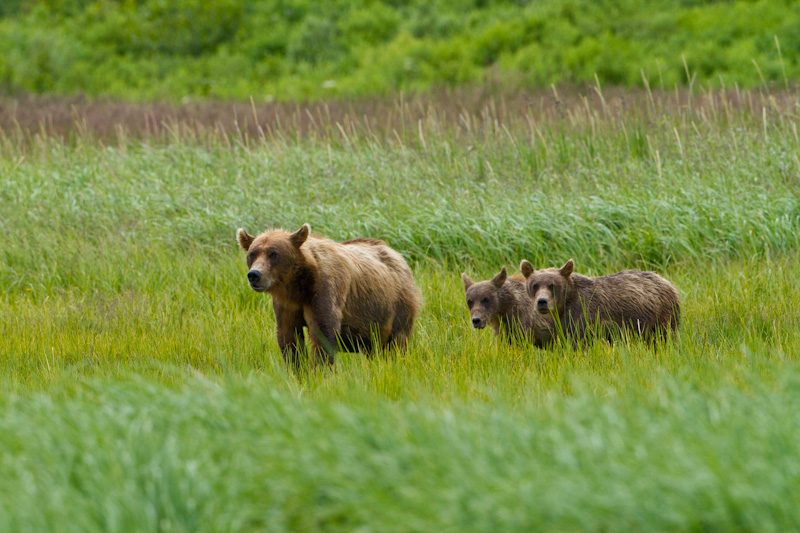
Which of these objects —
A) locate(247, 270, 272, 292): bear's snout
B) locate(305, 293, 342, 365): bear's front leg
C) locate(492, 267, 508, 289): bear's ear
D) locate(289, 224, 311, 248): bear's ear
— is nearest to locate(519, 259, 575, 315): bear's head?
locate(492, 267, 508, 289): bear's ear

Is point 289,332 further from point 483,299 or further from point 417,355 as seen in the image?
point 483,299

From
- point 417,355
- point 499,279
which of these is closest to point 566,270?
point 499,279

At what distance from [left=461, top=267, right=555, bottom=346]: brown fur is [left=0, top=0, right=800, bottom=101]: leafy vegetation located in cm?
1563

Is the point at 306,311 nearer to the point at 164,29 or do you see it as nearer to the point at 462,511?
the point at 462,511

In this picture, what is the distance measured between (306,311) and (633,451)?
304 centimetres

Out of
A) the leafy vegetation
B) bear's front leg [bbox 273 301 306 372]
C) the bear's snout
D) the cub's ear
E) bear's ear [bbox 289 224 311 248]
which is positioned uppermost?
bear's ear [bbox 289 224 311 248]

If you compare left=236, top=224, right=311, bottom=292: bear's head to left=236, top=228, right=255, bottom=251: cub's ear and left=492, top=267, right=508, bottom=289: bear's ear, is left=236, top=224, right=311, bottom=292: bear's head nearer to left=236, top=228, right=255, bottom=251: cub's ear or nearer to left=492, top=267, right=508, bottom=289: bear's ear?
left=236, top=228, right=255, bottom=251: cub's ear

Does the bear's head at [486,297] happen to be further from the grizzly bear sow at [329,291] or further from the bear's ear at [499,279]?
the grizzly bear sow at [329,291]

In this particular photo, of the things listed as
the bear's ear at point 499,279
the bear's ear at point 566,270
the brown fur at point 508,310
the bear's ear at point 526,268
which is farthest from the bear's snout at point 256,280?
the bear's ear at point 566,270

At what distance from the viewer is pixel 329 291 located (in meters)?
5.70

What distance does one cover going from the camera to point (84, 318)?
24.8 ft

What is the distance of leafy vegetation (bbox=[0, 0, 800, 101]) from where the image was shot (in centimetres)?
2395

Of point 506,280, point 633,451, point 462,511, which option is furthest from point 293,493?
point 506,280

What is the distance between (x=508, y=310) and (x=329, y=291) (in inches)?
56.8
